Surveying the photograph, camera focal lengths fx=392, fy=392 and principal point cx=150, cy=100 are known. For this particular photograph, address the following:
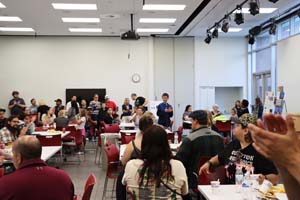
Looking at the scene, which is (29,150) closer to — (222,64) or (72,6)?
(72,6)

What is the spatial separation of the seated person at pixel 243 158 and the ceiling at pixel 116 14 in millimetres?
6873

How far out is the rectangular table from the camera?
10.1 feet

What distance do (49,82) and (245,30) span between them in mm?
7896

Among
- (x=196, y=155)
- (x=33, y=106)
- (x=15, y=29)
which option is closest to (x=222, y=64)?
(x=33, y=106)

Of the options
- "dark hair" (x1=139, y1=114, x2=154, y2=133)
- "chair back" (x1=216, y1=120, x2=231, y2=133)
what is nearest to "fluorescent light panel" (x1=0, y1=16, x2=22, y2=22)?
"chair back" (x1=216, y1=120, x2=231, y2=133)

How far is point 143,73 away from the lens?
626 inches

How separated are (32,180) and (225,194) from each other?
1.53 m

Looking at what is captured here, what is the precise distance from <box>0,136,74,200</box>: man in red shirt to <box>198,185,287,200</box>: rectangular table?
1.12m

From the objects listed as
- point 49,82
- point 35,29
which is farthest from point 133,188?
point 49,82

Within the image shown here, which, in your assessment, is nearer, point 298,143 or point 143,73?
point 298,143

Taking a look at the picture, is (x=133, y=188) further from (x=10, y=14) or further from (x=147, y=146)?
(x=10, y=14)

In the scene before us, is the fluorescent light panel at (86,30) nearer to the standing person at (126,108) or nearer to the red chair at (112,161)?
the standing person at (126,108)

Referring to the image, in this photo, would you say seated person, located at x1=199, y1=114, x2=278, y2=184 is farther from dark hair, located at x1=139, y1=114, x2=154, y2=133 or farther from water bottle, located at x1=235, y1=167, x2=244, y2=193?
dark hair, located at x1=139, y1=114, x2=154, y2=133

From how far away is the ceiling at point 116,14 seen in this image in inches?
408
